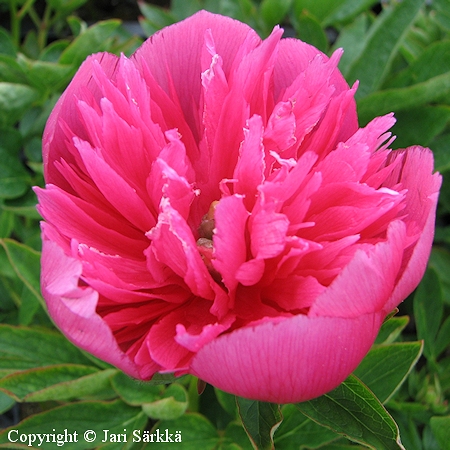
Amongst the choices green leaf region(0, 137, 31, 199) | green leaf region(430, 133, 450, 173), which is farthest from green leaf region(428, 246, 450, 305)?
green leaf region(0, 137, 31, 199)

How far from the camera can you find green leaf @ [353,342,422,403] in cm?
66

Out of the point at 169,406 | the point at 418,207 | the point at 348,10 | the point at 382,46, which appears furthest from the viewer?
the point at 348,10

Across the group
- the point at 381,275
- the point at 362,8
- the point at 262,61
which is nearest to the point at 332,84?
the point at 262,61

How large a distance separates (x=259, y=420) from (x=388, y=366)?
24 cm

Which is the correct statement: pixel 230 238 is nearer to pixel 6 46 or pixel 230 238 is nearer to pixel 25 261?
pixel 25 261

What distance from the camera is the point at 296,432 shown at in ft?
2.40

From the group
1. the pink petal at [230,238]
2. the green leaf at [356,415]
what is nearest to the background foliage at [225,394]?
the green leaf at [356,415]

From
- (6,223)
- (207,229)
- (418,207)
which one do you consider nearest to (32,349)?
(6,223)

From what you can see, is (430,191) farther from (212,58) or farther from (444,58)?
(444,58)

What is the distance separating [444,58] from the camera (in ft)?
2.95

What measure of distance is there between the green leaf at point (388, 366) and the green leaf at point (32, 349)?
423 mm

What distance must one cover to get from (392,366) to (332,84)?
1.19 feet

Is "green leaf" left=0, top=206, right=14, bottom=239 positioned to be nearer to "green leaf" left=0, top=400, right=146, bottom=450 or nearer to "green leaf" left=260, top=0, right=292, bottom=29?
"green leaf" left=0, top=400, right=146, bottom=450

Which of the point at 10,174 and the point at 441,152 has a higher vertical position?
the point at 441,152
